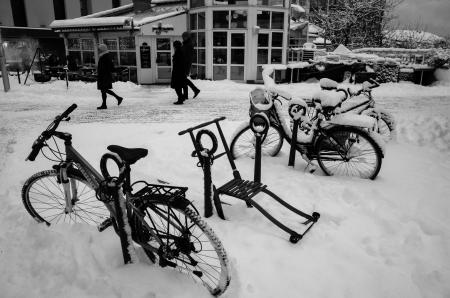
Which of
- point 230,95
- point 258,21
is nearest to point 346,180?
point 230,95

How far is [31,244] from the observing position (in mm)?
3070

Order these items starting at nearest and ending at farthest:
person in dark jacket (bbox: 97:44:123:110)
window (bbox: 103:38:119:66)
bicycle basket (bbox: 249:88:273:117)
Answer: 1. bicycle basket (bbox: 249:88:273:117)
2. person in dark jacket (bbox: 97:44:123:110)
3. window (bbox: 103:38:119:66)

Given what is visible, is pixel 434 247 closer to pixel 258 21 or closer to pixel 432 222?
pixel 432 222

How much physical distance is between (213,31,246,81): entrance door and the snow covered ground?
1021cm

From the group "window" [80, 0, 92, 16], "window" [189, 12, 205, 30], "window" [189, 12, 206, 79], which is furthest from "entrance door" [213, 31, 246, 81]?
"window" [80, 0, 92, 16]

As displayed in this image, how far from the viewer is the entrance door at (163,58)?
16.2 meters

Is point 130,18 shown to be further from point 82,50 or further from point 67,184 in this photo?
point 67,184

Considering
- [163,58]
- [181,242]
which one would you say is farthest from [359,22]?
[181,242]

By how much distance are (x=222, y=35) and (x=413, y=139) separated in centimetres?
1121

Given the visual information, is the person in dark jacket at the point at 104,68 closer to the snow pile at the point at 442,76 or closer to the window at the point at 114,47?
the window at the point at 114,47

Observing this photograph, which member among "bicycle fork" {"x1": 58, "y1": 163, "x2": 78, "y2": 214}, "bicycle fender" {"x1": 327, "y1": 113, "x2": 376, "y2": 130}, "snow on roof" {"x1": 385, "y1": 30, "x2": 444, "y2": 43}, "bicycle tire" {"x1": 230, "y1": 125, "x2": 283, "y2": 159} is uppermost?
"snow on roof" {"x1": 385, "y1": 30, "x2": 444, "y2": 43}

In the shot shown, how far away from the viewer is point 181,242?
2559 mm

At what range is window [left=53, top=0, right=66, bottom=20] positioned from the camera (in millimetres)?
30803

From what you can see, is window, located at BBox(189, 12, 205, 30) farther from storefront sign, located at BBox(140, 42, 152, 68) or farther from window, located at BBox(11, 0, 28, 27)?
window, located at BBox(11, 0, 28, 27)
